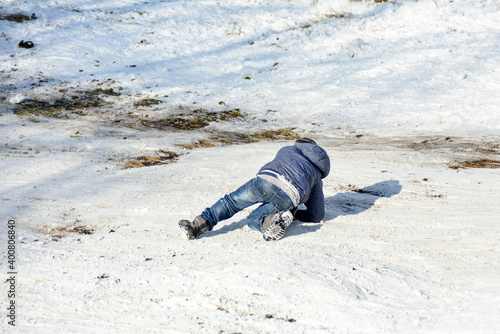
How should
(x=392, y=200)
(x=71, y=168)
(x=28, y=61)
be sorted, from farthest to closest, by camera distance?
(x=28, y=61) → (x=71, y=168) → (x=392, y=200)

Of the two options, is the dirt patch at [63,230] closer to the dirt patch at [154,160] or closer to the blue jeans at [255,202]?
the blue jeans at [255,202]

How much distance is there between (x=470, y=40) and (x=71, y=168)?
37.3 ft

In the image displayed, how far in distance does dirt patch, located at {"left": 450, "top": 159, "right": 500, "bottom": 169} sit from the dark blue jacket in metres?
3.17

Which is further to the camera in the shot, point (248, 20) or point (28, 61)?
point (248, 20)

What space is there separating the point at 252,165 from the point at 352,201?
1.81 metres

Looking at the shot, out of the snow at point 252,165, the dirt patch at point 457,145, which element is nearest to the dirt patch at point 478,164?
the snow at point 252,165

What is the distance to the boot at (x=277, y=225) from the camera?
420 centimetres

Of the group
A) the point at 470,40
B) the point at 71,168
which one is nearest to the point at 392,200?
the point at 71,168

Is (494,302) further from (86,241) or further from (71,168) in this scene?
(71,168)

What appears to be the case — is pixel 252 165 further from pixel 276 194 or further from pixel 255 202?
pixel 276 194

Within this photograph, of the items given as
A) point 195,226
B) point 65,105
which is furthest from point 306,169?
point 65,105

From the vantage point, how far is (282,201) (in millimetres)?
4316

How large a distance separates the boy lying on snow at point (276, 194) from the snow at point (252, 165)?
0.21 meters

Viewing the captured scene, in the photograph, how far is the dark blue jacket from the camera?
4.29 m
